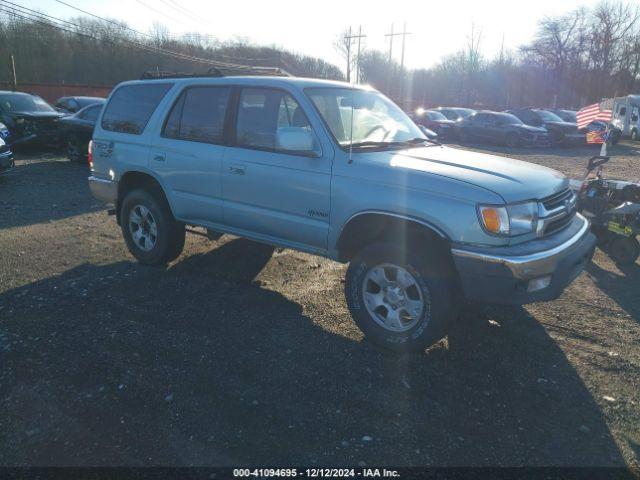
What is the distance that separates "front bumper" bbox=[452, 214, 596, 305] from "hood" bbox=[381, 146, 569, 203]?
366 mm

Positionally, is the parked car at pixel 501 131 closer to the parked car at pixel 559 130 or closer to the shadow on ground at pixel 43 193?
the parked car at pixel 559 130

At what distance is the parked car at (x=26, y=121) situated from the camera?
13688mm

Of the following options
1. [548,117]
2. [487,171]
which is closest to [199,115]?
[487,171]

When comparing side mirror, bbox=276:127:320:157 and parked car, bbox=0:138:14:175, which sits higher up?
side mirror, bbox=276:127:320:157

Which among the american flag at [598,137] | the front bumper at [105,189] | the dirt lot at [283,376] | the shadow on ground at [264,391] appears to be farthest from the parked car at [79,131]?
the american flag at [598,137]

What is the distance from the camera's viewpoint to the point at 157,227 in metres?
5.29

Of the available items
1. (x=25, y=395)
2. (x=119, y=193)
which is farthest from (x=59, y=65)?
(x=25, y=395)

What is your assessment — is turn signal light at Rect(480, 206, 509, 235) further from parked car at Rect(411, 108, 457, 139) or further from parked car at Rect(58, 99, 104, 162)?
parked car at Rect(411, 108, 457, 139)

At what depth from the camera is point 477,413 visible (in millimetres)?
3049

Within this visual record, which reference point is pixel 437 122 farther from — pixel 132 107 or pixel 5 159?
pixel 132 107

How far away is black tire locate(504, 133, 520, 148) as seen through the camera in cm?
2060

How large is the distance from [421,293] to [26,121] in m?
14.2

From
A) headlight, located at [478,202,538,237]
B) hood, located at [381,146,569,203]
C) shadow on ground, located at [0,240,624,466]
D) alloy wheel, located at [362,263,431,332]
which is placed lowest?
shadow on ground, located at [0,240,624,466]

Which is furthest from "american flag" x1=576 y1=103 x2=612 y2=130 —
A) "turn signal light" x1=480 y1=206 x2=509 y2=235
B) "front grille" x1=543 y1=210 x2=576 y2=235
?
"turn signal light" x1=480 y1=206 x2=509 y2=235
